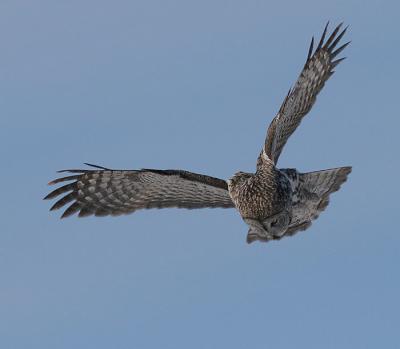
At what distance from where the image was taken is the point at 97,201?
1692 centimetres

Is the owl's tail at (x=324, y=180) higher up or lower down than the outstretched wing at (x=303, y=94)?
lower down

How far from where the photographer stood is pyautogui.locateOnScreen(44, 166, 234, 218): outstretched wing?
16438 millimetres

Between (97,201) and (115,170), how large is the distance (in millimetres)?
1095

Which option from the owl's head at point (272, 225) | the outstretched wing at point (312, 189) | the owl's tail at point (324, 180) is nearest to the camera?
the owl's head at point (272, 225)

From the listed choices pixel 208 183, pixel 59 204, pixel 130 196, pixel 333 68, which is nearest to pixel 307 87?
pixel 333 68

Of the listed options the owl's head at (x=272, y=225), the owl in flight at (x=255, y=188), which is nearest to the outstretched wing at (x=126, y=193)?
the owl in flight at (x=255, y=188)

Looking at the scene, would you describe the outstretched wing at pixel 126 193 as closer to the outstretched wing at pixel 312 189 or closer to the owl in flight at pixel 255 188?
the owl in flight at pixel 255 188

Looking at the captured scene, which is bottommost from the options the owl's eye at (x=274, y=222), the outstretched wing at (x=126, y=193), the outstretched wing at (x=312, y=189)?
the owl's eye at (x=274, y=222)

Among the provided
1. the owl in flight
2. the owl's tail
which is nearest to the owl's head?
the owl in flight

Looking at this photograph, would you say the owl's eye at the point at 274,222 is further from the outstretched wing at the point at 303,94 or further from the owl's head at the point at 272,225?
the outstretched wing at the point at 303,94

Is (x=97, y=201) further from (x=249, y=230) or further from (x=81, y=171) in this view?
(x=249, y=230)

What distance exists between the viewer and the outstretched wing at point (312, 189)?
52.9 ft

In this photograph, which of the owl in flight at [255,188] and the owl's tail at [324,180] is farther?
the owl's tail at [324,180]

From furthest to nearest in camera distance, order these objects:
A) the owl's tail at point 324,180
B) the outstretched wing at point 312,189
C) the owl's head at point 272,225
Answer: the owl's tail at point 324,180
the outstretched wing at point 312,189
the owl's head at point 272,225
